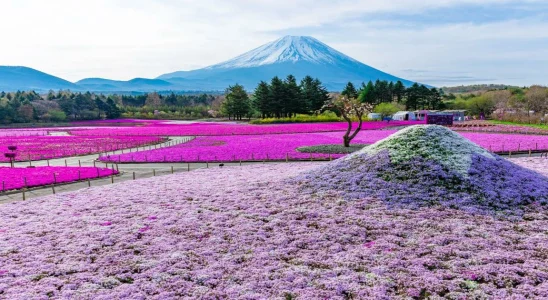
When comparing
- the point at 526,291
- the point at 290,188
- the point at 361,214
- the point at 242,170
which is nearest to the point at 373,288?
the point at 526,291

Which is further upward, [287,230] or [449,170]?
[449,170]

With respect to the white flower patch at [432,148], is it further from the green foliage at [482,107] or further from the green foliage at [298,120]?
the green foliage at [482,107]

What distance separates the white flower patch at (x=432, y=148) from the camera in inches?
837

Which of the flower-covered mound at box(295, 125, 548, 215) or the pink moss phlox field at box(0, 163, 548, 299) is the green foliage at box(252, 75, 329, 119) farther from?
the pink moss phlox field at box(0, 163, 548, 299)

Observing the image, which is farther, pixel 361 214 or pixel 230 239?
pixel 361 214

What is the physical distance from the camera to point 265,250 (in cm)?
1387

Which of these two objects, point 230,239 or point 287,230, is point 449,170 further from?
point 230,239

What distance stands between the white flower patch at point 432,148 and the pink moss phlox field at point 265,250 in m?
4.44

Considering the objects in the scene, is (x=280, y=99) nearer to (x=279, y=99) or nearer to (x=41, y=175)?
(x=279, y=99)

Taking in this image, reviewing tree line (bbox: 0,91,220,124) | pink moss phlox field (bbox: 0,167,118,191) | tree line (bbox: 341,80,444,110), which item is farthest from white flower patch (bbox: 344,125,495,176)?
tree line (bbox: 0,91,220,124)

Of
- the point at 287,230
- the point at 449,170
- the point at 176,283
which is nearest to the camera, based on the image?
the point at 176,283

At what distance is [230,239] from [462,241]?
27.7 feet

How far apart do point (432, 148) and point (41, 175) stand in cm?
2745

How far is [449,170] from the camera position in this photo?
806 inches
